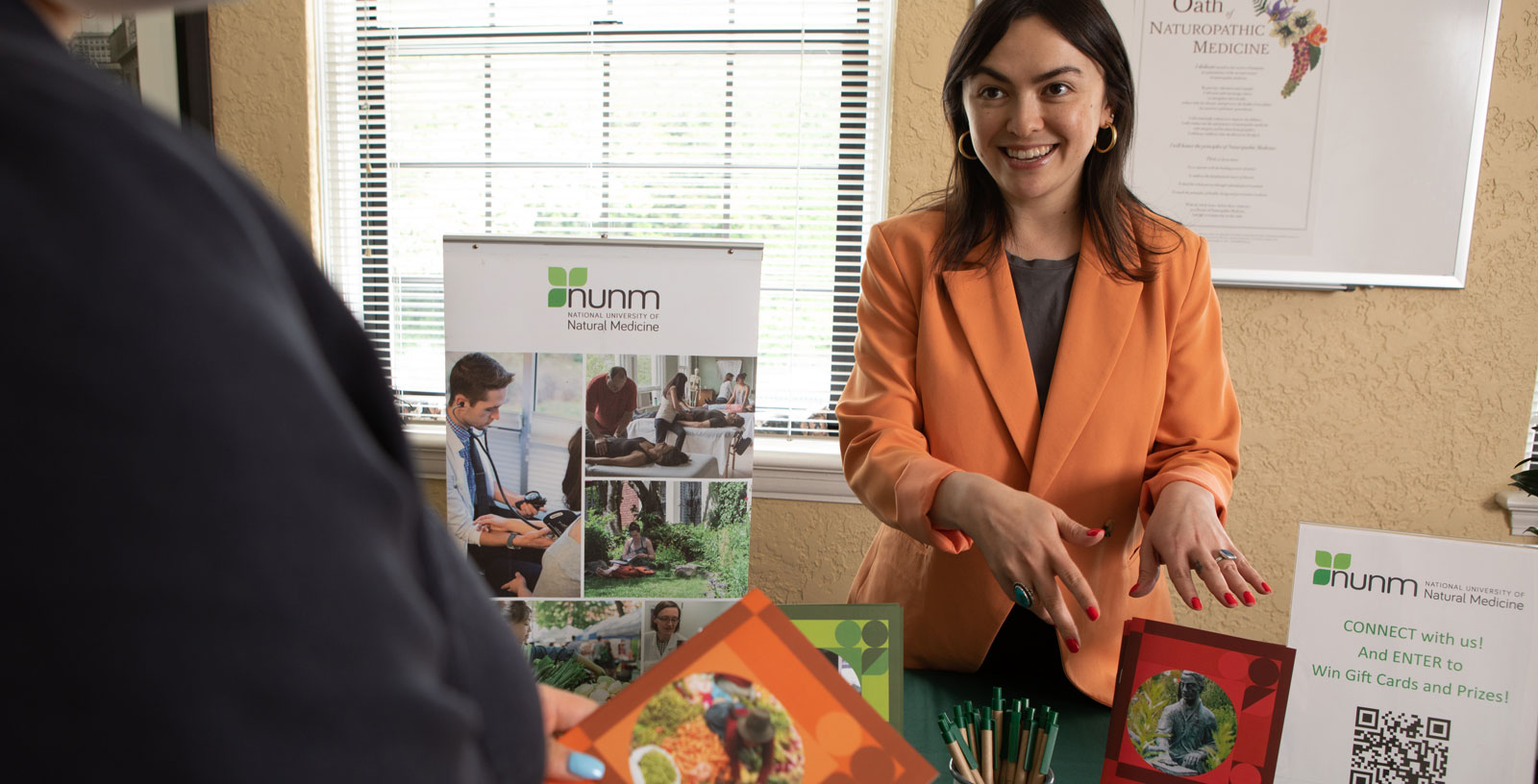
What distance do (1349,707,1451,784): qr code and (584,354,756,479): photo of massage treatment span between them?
3.26ft

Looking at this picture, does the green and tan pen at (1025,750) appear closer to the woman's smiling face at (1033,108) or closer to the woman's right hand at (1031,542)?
the woman's right hand at (1031,542)

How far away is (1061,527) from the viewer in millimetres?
962

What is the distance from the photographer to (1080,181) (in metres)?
1.35

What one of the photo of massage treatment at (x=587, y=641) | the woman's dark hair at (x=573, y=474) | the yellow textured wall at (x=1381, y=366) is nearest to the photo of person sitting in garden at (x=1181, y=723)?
the photo of massage treatment at (x=587, y=641)

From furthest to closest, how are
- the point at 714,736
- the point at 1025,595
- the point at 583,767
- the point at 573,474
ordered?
the point at 573,474 < the point at 1025,595 < the point at 714,736 < the point at 583,767

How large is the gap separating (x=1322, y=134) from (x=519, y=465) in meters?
2.07

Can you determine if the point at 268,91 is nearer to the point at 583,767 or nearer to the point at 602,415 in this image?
the point at 602,415

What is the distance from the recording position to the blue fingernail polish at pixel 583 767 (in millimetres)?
516

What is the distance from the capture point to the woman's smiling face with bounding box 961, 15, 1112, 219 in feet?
3.86

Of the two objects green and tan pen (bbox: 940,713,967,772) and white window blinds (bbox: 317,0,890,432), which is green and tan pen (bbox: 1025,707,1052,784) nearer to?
green and tan pen (bbox: 940,713,967,772)

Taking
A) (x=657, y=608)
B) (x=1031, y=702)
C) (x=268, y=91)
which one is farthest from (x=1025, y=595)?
(x=268, y=91)

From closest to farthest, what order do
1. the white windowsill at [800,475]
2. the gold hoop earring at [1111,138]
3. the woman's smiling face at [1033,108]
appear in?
the woman's smiling face at [1033,108], the gold hoop earring at [1111,138], the white windowsill at [800,475]

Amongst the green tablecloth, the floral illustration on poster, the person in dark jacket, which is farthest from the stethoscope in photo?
the floral illustration on poster

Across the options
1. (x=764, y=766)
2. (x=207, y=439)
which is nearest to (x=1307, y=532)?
(x=764, y=766)
